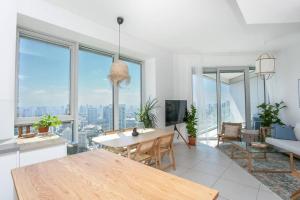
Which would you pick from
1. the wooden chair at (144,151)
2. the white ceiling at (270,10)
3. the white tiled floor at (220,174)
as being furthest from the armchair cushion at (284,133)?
the wooden chair at (144,151)

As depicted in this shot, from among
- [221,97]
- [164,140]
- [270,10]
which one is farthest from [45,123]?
[221,97]

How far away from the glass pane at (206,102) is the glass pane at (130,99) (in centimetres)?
197

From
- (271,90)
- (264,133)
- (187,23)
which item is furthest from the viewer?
(271,90)

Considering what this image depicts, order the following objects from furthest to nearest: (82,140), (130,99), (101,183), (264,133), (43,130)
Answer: (130,99), (264,133), (82,140), (43,130), (101,183)

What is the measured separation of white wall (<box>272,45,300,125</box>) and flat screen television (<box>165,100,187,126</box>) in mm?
3025

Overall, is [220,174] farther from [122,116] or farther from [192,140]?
[122,116]

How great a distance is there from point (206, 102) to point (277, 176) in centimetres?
296

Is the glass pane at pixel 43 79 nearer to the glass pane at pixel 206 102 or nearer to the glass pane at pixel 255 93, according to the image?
the glass pane at pixel 206 102

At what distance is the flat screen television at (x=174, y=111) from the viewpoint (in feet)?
15.1

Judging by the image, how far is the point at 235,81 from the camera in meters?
5.91

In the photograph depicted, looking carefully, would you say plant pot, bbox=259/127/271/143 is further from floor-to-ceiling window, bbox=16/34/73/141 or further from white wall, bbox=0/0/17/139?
white wall, bbox=0/0/17/139

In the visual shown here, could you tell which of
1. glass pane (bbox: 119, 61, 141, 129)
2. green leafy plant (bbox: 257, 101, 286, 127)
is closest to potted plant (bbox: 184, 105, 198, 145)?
glass pane (bbox: 119, 61, 141, 129)

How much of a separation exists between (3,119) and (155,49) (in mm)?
3763

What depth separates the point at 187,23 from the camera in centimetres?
335
